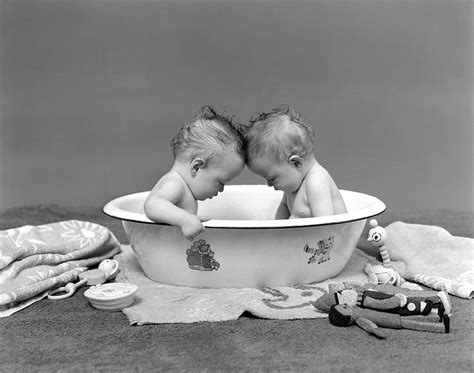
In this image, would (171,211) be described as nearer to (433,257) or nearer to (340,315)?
(340,315)

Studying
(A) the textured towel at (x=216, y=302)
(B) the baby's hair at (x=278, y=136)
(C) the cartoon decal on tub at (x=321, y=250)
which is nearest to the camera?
(A) the textured towel at (x=216, y=302)

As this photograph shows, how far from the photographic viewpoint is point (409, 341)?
1.83m

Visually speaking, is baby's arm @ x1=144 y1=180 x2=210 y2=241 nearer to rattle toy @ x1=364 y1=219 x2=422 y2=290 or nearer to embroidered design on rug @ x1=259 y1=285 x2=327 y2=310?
embroidered design on rug @ x1=259 y1=285 x2=327 y2=310

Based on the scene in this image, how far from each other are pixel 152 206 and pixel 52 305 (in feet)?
1.54

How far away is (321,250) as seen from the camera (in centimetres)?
231

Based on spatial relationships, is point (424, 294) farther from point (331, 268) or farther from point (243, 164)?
point (243, 164)

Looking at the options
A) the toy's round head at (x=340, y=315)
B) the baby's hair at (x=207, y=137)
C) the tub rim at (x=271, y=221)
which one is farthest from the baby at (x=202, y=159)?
the toy's round head at (x=340, y=315)

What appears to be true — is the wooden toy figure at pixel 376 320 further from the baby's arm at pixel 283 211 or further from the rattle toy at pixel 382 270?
the baby's arm at pixel 283 211

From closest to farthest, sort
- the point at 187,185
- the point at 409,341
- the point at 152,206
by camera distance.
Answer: the point at 409,341 < the point at 152,206 < the point at 187,185

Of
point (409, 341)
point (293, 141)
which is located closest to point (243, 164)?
point (293, 141)

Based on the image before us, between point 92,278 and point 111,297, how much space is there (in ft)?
1.15

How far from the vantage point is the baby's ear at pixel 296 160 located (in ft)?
7.96

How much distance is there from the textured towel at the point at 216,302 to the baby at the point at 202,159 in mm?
292

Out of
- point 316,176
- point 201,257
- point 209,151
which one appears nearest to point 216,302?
point 201,257
